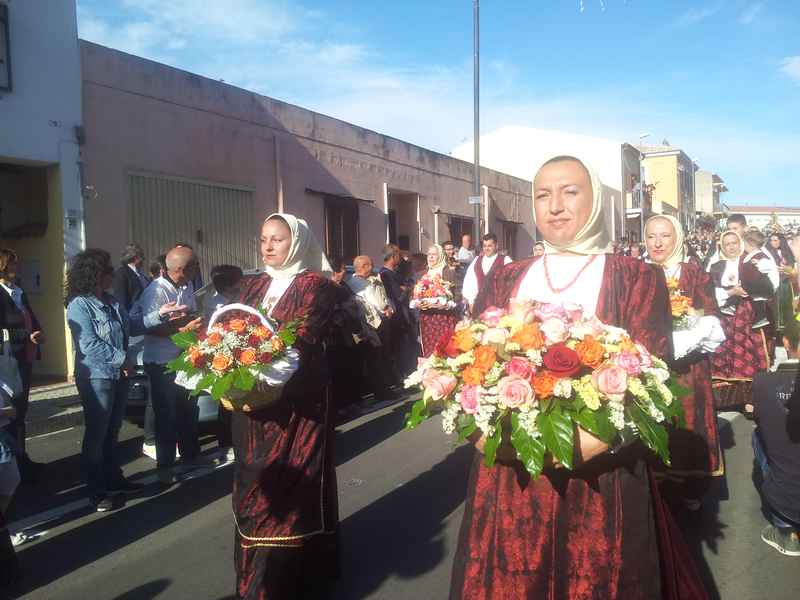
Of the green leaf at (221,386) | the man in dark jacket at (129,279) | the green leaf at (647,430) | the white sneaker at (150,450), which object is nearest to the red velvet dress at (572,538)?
the green leaf at (647,430)

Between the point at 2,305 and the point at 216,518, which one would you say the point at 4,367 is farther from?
the point at 2,305

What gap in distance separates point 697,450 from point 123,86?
408 inches

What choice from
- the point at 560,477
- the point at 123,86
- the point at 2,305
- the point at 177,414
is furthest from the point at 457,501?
the point at 123,86

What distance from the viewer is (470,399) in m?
2.28

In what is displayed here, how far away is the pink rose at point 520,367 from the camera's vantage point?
224 cm

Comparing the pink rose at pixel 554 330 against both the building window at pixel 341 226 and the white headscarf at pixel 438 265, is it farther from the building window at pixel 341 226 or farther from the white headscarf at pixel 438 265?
the building window at pixel 341 226

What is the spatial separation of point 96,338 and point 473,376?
4025 mm

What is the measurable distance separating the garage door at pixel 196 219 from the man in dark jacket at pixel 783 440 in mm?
9810

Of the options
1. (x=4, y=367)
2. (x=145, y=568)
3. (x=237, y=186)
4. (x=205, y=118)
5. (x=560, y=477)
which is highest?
(x=205, y=118)

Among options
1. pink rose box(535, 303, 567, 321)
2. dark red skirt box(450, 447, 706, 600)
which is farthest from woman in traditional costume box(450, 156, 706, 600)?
pink rose box(535, 303, 567, 321)

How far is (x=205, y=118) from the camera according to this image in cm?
1332

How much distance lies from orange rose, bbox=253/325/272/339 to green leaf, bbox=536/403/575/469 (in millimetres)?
1629

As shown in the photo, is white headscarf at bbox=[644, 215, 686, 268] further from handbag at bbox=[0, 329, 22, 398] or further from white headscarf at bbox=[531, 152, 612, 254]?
handbag at bbox=[0, 329, 22, 398]

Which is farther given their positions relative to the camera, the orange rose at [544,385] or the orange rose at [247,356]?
the orange rose at [247,356]
